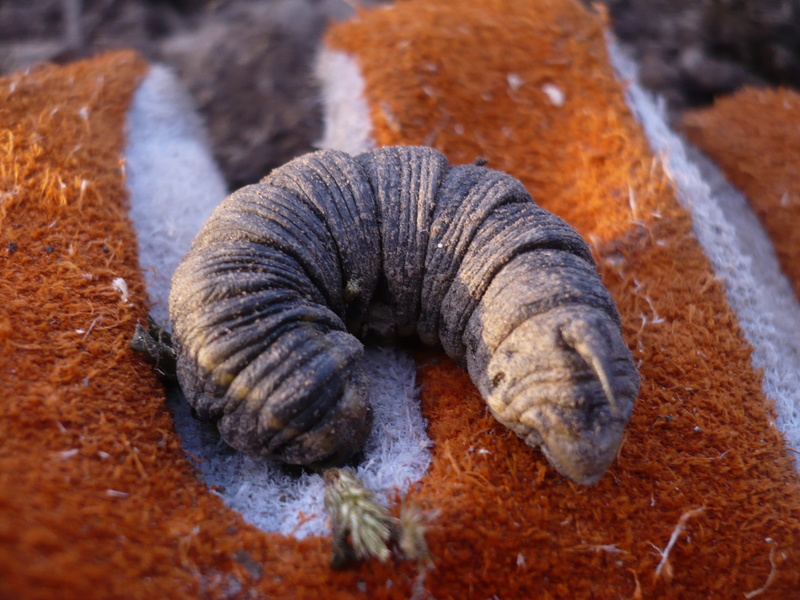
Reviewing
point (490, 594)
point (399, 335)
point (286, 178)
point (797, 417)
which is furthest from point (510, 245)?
point (797, 417)

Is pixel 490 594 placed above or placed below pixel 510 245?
below

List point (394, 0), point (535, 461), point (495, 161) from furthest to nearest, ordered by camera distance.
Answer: point (394, 0), point (495, 161), point (535, 461)

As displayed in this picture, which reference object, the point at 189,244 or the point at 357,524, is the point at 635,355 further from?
the point at 189,244

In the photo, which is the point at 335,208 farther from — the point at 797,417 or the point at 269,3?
the point at 269,3

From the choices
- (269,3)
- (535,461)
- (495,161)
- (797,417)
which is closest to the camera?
(535,461)

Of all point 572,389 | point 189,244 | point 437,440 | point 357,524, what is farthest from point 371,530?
point 189,244

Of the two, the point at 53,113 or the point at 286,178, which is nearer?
the point at 286,178

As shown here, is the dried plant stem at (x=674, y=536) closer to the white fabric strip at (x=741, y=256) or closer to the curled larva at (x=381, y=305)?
the curled larva at (x=381, y=305)

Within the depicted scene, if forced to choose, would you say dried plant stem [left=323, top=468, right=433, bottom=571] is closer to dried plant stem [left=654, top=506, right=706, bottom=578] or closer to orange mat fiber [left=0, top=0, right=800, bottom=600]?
orange mat fiber [left=0, top=0, right=800, bottom=600]
